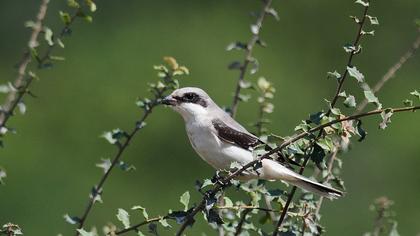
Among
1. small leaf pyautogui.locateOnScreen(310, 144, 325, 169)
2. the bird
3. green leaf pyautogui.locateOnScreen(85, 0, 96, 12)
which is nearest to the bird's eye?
the bird

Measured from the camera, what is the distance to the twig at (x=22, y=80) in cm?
275

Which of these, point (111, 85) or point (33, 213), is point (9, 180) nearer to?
point (33, 213)

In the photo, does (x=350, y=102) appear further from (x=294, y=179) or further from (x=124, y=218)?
(x=294, y=179)

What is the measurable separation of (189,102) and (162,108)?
3.84m

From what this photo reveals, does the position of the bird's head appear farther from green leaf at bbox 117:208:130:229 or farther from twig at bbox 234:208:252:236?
green leaf at bbox 117:208:130:229

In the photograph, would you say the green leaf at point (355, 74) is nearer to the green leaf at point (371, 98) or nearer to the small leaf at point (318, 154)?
the green leaf at point (371, 98)

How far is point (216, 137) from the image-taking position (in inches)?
167

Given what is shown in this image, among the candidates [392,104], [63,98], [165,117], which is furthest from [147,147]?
[392,104]

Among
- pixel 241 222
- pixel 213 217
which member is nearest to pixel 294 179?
pixel 241 222

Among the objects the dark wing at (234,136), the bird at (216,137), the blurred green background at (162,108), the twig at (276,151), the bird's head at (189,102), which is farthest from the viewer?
the blurred green background at (162,108)

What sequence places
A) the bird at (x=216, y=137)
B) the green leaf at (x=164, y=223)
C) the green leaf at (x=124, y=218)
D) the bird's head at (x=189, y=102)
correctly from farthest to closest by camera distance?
1. the bird's head at (x=189, y=102)
2. the bird at (x=216, y=137)
3. the green leaf at (x=124, y=218)
4. the green leaf at (x=164, y=223)

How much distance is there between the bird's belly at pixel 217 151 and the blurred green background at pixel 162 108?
2.89 meters

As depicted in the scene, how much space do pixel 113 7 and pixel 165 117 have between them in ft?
4.59

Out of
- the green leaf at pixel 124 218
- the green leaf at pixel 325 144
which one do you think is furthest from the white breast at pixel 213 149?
the green leaf at pixel 325 144
